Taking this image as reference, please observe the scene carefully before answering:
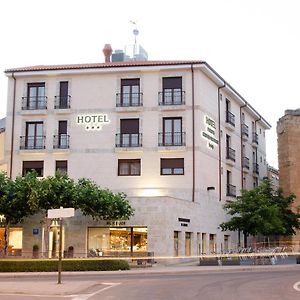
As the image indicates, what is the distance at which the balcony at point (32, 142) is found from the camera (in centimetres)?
4372

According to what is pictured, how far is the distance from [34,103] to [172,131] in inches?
410

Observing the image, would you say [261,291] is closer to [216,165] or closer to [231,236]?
[216,165]

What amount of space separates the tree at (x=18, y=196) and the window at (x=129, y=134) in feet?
28.4

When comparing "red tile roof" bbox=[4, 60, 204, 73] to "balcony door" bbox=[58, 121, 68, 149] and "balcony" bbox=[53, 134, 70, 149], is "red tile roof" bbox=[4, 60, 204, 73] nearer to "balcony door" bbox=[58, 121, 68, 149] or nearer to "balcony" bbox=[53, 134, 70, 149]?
"balcony door" bbox=[58, 121, 68, 149]

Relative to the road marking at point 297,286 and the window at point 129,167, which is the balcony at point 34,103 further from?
the road marking at point 297,286

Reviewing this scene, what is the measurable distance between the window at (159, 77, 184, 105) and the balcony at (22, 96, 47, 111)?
8648 mm

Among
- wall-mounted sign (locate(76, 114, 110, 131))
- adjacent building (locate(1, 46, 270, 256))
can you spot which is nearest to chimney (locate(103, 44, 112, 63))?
adjacent building (locate(1, 46, 270, 256))

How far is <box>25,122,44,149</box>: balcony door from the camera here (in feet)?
144

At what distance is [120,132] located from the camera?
4300cm

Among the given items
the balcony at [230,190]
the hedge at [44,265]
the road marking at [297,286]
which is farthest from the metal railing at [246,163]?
the road marking at [297,286]

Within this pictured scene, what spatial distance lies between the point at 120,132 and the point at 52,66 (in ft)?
24.4

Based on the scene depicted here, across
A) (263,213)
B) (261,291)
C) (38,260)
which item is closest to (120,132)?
(263,213)

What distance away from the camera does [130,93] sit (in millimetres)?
43500

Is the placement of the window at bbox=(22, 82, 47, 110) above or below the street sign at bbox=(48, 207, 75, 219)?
above
